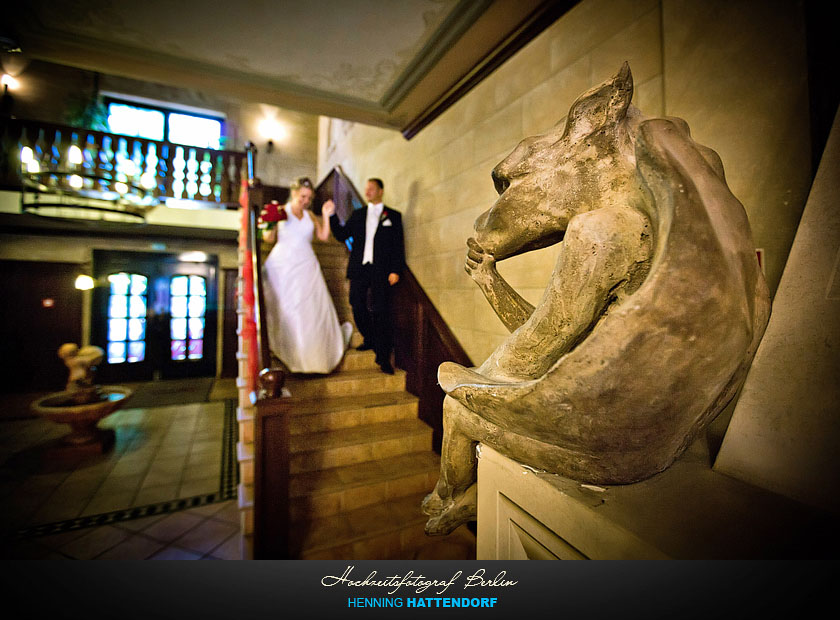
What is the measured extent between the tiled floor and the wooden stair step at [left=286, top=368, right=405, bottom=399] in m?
1.13

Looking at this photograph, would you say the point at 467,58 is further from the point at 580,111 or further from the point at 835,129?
the point at 835,129

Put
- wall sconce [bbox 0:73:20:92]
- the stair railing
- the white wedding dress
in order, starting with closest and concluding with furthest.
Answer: wall sconce [bbox 0:73:20:92] → the stair railing → the white wedding dress

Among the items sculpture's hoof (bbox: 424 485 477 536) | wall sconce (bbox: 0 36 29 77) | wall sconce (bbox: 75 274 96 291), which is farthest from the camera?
wall sconce (bbox: 75 274 96 291)

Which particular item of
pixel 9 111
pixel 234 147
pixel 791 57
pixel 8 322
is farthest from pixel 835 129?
pixel 234 147

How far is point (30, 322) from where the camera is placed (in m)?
1.29

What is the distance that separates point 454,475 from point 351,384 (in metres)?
1.12

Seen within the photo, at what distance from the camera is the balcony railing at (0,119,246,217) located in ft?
12.6

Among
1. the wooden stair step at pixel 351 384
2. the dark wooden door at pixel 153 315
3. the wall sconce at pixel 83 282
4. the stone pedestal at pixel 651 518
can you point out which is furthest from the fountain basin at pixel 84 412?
the stone pedestal at pixel 651 518

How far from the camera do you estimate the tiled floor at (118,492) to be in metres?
1.68

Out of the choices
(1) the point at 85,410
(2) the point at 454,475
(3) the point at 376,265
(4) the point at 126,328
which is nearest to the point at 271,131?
(4) the point at 126,328

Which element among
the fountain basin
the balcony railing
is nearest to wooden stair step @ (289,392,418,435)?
the fountain basin

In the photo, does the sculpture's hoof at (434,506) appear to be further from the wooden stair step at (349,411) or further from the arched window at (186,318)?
the arched window at (186,318)

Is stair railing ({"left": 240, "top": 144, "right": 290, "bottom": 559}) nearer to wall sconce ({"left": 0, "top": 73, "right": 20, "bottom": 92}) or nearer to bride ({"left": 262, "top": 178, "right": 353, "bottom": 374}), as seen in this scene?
bride ({"left": 262, "top": 178, "right": 353, "bottom": 374})

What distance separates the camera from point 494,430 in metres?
0.67
